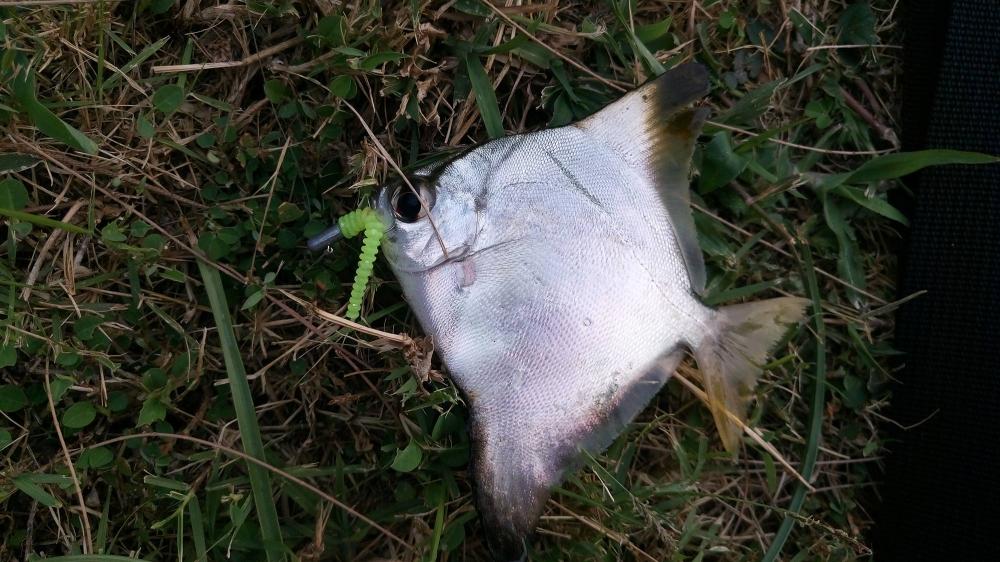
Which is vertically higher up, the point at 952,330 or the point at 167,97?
the point at 167,97

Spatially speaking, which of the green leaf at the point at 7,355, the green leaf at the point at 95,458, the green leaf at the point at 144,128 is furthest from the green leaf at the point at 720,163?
the green leaf at the point at 7,355

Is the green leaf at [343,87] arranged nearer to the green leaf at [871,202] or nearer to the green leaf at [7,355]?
the green leaf at [7,355]

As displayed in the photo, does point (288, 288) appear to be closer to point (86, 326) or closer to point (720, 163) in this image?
point (86, 326)

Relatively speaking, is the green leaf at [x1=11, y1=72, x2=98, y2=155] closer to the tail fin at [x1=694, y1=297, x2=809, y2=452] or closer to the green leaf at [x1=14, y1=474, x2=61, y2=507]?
the green leaf at [x1=14, y1=474, x2=61, y2=507]

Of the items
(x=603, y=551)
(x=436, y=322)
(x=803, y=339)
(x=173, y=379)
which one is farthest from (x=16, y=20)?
(x=803, y=339)

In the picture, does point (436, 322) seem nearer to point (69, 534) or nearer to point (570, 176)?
point (570, 176)

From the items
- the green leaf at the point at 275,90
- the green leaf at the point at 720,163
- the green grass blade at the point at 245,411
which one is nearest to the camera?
the green grass blade at the point at 245,411

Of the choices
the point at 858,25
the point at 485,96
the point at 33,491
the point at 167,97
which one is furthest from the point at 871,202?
the point at 33,491
